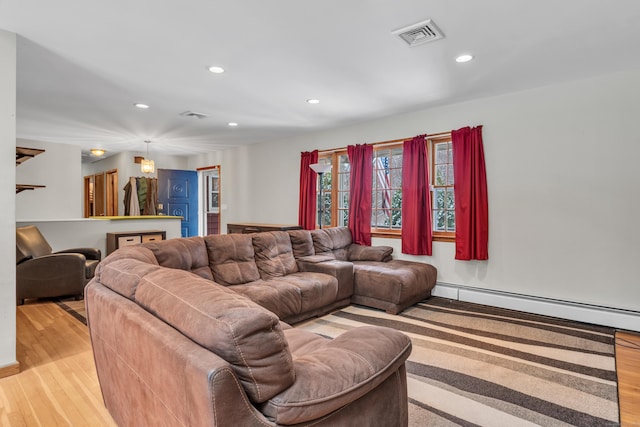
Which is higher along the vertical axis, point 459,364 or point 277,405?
point 277,405

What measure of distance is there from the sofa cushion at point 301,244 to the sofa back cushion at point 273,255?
0.11 meters

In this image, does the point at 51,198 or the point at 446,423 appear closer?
the point at 446,423

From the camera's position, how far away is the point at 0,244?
2.45m

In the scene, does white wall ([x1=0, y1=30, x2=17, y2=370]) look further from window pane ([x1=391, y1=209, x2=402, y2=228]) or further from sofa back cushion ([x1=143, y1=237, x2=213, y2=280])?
window pane ([x1=391, y1=209, x2=402, y2=228])

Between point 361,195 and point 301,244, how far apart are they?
1.38m

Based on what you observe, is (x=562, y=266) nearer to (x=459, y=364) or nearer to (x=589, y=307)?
(x=589, y=307)

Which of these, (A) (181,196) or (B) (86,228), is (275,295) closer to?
(B) (86,228)

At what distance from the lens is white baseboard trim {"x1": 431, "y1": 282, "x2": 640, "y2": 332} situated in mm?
3354

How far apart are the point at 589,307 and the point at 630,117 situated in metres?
1.88

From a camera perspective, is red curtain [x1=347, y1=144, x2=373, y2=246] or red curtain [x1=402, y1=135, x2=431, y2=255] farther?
red curtain [x1=347, y1=144, x2=373, y2=246]

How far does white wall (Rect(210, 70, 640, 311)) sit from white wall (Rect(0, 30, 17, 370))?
416 cm

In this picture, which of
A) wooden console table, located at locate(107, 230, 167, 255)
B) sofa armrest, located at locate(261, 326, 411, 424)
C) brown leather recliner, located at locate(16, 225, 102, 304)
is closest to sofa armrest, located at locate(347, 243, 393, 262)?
sofa armrest, located at locate(261, 326, 411, 424)

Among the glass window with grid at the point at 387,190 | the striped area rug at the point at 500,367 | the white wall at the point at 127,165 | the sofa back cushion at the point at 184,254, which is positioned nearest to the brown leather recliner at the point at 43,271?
the sofa back cushion at the point at 184,254

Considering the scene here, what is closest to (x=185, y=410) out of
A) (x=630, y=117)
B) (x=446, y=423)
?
(x=446, y=423)
